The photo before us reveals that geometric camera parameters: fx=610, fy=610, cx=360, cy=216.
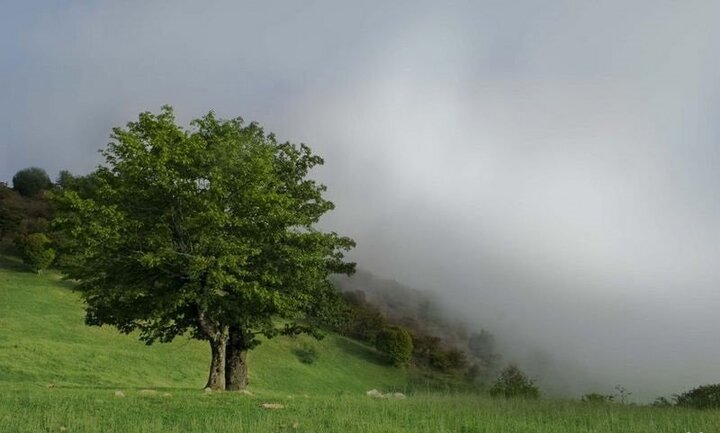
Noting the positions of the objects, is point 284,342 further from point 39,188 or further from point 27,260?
point 39,188

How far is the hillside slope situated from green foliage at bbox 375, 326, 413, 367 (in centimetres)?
233

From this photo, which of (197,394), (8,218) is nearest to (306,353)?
(8,218)

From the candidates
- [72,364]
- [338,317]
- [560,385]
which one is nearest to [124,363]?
[72,364]

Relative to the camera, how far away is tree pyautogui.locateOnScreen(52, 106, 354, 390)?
105 ft

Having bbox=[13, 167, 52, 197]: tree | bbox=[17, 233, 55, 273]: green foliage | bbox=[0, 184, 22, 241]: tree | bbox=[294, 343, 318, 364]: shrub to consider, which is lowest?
bbox=[294, 343, 318, 364]: shrub

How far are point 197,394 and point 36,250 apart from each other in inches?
2636

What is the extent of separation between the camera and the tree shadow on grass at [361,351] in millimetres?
101875

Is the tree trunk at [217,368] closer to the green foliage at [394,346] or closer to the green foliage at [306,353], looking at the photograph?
the green foliage at [306,353]

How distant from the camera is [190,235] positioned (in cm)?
3378

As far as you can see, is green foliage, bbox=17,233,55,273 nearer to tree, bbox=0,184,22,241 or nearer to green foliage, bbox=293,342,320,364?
tree, bbox=0,184,22,241

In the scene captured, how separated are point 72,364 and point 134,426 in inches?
1640

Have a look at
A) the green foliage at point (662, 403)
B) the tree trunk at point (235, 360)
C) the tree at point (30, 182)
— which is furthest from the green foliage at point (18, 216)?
the green foliage at point (662, 403)

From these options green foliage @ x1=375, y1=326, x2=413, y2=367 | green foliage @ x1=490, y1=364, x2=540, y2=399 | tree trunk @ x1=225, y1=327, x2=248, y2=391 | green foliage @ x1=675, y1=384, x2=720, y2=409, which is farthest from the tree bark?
green foliage @ x1=375, y1=326, x2=413, y2=367

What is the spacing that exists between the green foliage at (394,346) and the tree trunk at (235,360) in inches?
2612
